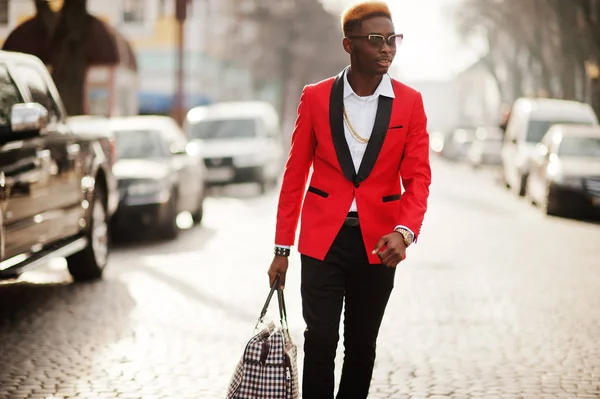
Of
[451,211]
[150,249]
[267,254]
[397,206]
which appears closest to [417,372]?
[397,206]

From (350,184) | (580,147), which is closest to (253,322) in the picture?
(350,184)

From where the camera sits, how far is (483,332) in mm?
8078

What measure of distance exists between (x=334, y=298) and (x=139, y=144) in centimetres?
1158

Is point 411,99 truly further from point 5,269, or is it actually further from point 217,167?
point 217,167

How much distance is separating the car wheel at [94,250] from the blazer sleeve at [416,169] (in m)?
6.28

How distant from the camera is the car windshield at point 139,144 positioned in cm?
1548

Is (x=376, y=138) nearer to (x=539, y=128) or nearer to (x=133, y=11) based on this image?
(x=539, y=128)

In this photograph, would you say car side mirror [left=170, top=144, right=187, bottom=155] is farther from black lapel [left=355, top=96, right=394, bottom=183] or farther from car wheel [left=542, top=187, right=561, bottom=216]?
Result: black lapel [left=355, top=96, right=394, bottom=183]

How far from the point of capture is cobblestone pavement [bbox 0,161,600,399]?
640 centimetres

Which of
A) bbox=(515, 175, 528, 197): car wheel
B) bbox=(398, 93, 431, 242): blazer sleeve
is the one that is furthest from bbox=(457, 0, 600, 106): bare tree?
bbox=(398, 93, 431, 242): blazer sleeve

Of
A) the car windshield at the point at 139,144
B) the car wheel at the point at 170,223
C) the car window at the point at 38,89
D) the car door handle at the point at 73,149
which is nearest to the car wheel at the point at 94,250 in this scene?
the car door handle at the point at 73,149

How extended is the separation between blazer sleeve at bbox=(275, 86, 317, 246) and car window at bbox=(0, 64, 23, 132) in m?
4.19

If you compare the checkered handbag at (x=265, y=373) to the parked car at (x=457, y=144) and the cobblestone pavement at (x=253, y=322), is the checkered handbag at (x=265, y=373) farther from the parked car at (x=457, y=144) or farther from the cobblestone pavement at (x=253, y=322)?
the parked car at (x=457, y=144)

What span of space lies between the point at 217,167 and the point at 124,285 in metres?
14.5
